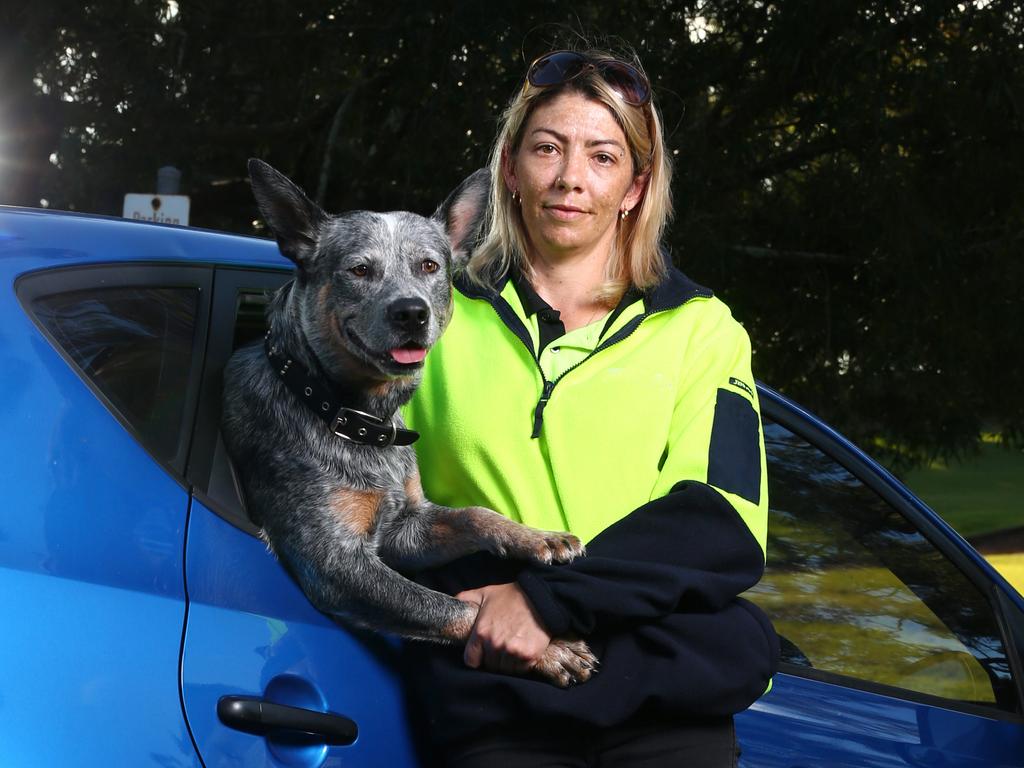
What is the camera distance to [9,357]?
1.92 m

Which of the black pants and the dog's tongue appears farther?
the dog's tongue

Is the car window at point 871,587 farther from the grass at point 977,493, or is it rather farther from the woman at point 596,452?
the grass at point 977,493

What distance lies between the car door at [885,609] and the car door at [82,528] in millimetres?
1589

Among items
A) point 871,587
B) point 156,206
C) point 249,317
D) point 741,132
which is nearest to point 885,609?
point 871,587

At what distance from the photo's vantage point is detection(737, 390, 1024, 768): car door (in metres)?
2.96

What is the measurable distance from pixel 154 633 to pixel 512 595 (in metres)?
0.69

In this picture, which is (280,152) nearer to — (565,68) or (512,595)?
(565,68)

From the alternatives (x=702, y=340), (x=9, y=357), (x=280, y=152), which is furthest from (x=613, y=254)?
(x=280, y=152)

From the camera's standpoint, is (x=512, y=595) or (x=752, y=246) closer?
(x=512, y=595)

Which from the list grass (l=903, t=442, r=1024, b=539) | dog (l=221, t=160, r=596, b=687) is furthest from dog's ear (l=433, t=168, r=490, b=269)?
grass (l=903, t=442, r=1024, b=539)

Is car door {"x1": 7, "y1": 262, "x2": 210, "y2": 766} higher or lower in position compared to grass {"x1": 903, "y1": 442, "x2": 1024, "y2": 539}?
higher

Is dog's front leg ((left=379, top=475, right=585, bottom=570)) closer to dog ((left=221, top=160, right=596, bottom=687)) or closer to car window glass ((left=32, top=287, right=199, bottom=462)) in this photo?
dog ((left=221, top=160, right=596, bottom=687))

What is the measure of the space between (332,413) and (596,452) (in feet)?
1.81

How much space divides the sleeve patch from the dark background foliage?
3.69m
